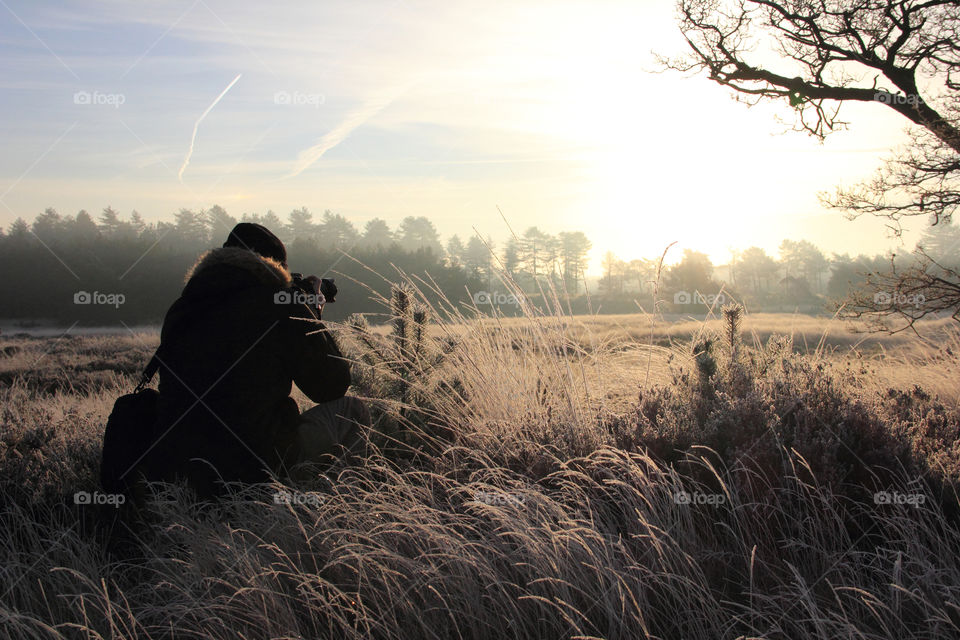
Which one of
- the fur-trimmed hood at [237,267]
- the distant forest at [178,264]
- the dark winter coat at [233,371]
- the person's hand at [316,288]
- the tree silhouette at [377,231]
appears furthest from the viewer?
the tree silhouette at [377,231]

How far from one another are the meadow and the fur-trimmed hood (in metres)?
0.89

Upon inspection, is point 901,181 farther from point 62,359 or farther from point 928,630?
point 62,359

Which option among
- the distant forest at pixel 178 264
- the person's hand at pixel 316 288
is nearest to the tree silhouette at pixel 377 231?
the distant forest at pixel 178 264

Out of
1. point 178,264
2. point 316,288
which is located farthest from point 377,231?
point 316,288

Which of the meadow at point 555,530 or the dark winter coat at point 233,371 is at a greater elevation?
the dark winter coat at point 233,371

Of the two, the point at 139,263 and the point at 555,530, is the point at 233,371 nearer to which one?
the point at 555,530

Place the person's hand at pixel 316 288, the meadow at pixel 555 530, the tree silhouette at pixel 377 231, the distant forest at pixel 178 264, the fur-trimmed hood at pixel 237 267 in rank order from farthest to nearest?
the tree silhouette at pixel 377 231 < the distant forest at pixel 178 264 < the person's hand at pixel 316 288 < the fur-trimmed hood at pixel 237 267 < the meadow at pixel 555 530

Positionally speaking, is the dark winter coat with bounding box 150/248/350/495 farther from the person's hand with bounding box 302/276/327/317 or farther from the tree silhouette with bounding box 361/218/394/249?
the tree silhouette with bounding box 361/218/394/249

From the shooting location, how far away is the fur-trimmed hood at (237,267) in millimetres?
3223

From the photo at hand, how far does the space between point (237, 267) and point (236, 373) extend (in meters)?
Answer: 0.65

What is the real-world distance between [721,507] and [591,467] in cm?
66

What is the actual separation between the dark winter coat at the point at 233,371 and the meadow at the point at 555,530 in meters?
0.20

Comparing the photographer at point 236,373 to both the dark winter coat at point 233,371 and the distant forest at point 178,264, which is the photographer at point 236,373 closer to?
the dark winter coat at point 233,371

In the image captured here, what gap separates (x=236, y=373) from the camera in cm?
308
